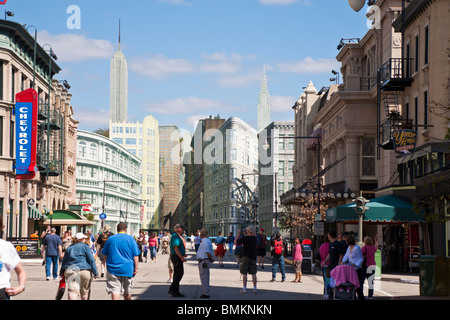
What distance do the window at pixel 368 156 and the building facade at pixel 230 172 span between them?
278 ft

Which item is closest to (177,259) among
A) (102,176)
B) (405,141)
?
(405,141)

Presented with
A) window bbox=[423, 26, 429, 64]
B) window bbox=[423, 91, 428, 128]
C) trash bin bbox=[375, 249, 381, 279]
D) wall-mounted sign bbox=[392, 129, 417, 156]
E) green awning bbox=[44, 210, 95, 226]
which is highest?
window bbox=[423, 26, 429, 64]

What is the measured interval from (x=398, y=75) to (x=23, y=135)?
2999 cm

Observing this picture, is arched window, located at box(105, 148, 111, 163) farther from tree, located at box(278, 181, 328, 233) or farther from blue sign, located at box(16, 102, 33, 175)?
blue sign, located at box(16, 102, 33, 175)

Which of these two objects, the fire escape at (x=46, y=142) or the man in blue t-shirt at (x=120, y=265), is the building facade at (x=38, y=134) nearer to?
the fire escape at (x=46, y=142)

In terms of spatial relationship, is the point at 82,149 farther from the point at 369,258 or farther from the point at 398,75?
the point at 369,258

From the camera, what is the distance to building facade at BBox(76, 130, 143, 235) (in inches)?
5182

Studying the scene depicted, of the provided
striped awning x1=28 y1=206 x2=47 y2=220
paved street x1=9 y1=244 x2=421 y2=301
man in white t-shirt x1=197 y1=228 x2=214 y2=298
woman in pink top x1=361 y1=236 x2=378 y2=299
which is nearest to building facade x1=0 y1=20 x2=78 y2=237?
striped awning x1=28 y1=206 x2=47 y2=220

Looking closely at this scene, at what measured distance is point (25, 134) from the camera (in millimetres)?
54594

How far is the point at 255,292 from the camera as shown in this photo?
70.5 ft

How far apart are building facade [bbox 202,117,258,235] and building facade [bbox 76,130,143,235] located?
1967 cm

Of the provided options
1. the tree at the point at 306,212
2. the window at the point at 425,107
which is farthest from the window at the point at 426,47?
the tree at the point at 306,212

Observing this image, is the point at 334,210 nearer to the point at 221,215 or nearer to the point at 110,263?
the point at 110,263

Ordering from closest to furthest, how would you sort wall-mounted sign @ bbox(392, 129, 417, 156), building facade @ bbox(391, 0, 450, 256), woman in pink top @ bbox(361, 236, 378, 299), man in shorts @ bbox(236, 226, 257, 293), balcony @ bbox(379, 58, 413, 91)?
woman in pink top @ bbox(361, 236, 378, 299), man in shorts @ bbox(236, 226, 257, 293), building facade @ bbox(391, 0, 450, 256), wall-mounted sign @ bbox(392, 129, 417, 156), balcony @ bbox(379, 58, 413, 91)
